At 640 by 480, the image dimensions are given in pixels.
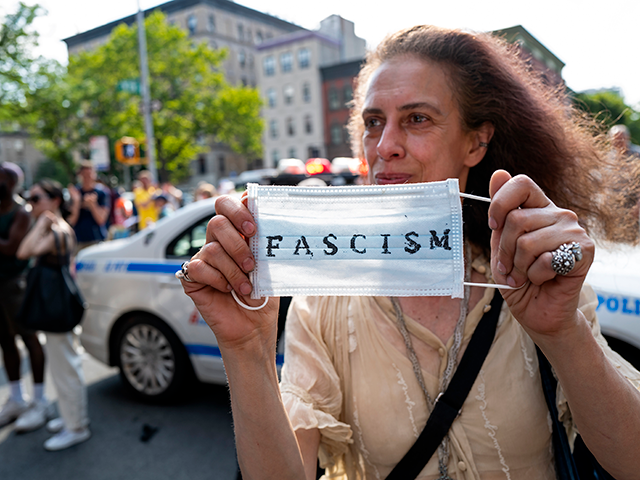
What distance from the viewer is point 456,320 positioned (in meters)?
1.57

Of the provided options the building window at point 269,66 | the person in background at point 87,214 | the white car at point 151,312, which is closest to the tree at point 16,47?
the person in background at point 87,214

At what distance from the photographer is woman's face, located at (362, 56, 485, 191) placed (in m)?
1.56

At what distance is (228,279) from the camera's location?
1.18m

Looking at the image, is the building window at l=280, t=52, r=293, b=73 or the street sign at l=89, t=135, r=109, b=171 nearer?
the street sign at l=89, t=135, r=109, b=171

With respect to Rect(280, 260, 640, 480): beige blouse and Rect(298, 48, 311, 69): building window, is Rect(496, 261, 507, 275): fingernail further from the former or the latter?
Rect(298, 48, 311, 69): building window

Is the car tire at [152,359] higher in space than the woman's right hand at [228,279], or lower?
lower

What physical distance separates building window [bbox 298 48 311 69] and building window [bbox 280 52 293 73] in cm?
126

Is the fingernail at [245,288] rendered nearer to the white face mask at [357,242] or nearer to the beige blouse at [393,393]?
the white face mask at [357,242]

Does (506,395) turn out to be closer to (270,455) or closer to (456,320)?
(456,320)

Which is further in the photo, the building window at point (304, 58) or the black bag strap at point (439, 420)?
the building window at point (304, 58)

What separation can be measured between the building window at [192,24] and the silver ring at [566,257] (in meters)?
64.8

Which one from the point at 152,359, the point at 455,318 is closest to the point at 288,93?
the point at 152,359

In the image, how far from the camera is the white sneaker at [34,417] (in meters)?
4.32

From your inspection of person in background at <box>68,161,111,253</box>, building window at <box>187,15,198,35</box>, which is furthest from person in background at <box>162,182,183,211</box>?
building window at <box>187,15,198,35</box>
